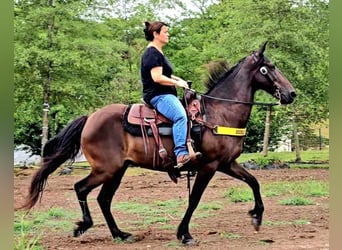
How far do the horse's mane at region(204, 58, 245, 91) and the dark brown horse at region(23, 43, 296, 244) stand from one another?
37 millimetres

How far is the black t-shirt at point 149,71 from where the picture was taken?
12.0 ft

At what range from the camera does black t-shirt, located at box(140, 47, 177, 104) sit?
3652 millimetres

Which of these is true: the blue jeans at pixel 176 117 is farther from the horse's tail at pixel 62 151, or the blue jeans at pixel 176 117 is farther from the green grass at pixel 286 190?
the green grass at pixel 286 190

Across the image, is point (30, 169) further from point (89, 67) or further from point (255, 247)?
point (255, 247)

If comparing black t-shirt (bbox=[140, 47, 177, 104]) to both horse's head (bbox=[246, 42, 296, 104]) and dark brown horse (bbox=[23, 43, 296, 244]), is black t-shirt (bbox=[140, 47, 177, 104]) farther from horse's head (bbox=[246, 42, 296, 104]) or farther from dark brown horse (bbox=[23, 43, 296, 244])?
horse's head (bbox=[246, 42, 296, 104])

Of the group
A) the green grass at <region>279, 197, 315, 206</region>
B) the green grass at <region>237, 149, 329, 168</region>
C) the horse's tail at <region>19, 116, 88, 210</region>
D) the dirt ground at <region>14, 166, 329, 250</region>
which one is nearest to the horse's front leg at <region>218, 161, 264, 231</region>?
the dirt ground at <region>14, 166, 329, 250</region>

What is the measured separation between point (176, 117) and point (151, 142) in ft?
1.00

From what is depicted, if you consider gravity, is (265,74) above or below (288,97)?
above

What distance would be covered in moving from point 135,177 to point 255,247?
387 cm

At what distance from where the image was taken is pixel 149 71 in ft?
12.1

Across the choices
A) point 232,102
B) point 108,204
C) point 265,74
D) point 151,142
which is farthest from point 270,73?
point 108,204

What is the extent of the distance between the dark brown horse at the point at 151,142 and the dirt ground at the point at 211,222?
0.17 meters

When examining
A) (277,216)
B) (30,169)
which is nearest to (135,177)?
(30,169)

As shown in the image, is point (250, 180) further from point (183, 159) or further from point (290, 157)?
point (290, 157)
